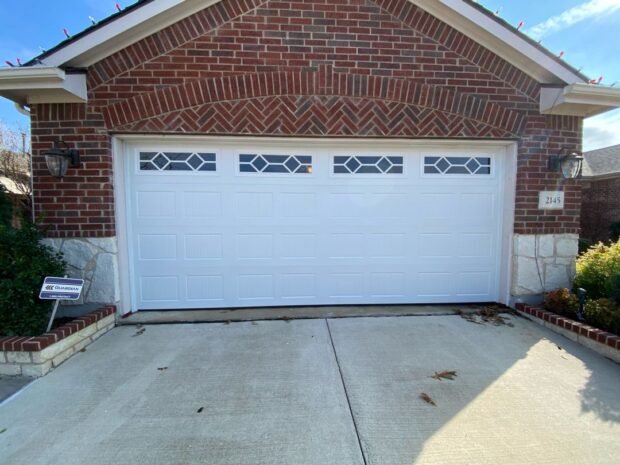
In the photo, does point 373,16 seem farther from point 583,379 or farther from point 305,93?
point 583,379

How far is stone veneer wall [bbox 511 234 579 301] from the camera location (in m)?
4.16

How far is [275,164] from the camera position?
4109 mm

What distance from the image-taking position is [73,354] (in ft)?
10.0

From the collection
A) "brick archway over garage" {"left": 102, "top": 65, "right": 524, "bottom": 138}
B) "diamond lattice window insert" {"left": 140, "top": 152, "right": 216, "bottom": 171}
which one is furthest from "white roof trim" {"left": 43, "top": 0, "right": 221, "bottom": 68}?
"diamond lattice window insert" {"left": 140, "top": 152, "right": 216, "bottom": 171}

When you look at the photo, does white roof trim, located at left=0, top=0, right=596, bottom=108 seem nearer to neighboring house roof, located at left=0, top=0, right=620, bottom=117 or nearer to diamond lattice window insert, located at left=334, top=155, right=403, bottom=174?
neighboring house roof, located at left=0, top=0, right=620, bottom=117

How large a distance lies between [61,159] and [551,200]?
6.44 meters

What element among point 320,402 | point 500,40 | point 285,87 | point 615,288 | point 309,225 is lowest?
point 320,402

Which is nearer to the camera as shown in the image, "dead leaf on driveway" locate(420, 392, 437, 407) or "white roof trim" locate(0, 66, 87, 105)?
"dead leaf on driveway" locate(420, 392, 437, 407)

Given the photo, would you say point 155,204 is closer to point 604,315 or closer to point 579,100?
point 604,315

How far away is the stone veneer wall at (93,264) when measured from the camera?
372 cm

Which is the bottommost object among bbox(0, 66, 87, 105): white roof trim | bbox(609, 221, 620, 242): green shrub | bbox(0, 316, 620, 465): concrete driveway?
bbox(0, 316, 620, 465): concrete driveway

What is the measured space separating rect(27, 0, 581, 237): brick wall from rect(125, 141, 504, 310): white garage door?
382 millimetres

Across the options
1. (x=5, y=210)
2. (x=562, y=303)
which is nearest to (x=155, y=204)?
(x=5, y=210)

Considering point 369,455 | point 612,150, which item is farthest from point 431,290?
point 612,150
